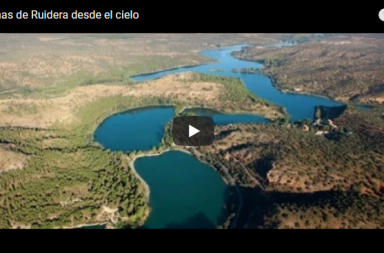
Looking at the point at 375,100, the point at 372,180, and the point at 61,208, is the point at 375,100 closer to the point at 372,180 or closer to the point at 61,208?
the point at 372,180

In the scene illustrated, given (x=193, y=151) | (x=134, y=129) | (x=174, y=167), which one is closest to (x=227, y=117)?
(x=134, y=129)

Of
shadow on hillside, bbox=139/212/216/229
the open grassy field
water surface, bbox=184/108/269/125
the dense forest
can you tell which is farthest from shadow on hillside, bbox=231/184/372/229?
water surface, bbox=184/108/269/125

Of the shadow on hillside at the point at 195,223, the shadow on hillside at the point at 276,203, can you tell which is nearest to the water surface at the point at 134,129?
the shadow on hillside at the point at 195,223
